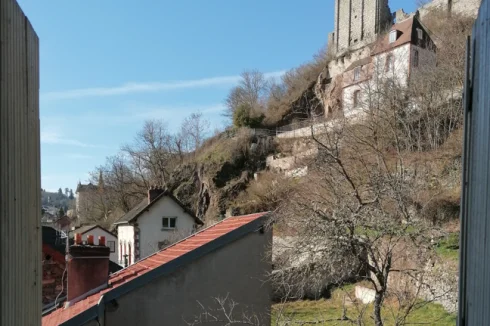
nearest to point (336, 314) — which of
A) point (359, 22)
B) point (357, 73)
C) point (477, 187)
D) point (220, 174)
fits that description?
point (477, 187)

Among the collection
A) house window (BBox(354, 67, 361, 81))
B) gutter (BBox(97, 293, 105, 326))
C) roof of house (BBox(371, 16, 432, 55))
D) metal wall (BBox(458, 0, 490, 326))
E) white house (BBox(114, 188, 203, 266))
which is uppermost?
roof of house (BBox(371, 16, 432, 55))

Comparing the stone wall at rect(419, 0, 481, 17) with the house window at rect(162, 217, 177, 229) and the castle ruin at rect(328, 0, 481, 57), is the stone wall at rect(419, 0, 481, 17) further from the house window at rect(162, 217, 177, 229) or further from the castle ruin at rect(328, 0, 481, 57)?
the house window at rect(162, 217, 177, 229)

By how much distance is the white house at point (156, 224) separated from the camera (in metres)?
26.1

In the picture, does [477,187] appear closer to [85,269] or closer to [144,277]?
[144,277]

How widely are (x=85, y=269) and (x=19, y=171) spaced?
6.65 m

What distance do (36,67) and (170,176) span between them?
141 feet

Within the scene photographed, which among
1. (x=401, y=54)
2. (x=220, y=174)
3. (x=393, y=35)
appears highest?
(x=393, y=35)

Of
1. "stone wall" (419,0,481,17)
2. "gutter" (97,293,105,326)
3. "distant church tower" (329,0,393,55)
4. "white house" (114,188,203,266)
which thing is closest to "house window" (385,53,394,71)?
"stone wall" (419,0,481,17)

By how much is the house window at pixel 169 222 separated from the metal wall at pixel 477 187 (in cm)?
2540

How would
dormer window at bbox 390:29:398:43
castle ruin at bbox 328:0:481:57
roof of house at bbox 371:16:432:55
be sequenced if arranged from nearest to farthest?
roof of house at bbox 371:16:432:55 → dormer window at bbox 390:29:398:43 → castle ruin at bbox 328:0:481:57

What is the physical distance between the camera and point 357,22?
48969mm

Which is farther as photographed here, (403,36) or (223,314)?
(403,36)

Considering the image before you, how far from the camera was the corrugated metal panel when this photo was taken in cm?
160

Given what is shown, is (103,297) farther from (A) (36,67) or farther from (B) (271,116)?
(B) (271,116)
